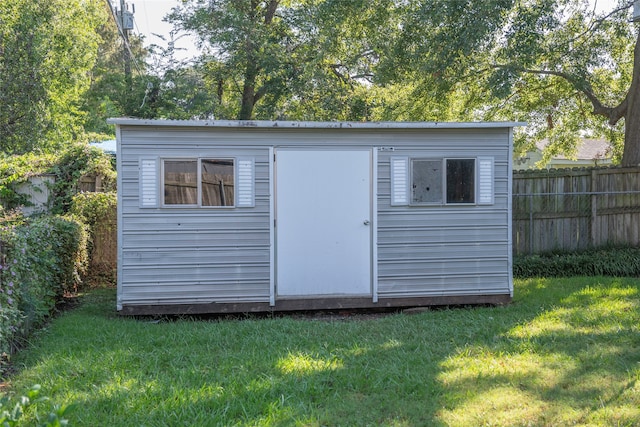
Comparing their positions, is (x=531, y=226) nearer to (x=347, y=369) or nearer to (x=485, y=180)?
(x=485, y=180)

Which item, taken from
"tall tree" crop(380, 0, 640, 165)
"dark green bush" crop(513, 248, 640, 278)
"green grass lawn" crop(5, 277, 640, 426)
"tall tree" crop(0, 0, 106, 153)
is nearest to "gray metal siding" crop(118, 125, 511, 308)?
"green grass lawn" crop(5, 277, 640, 426)

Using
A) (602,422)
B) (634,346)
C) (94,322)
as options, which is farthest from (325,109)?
(602,422)

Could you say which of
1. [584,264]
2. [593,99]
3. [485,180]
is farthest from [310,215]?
[593,99]

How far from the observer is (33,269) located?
16.9ft

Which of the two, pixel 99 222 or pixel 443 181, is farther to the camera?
pixel 99 222

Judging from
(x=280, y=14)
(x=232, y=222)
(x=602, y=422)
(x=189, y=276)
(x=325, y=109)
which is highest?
(x=280, y=14)

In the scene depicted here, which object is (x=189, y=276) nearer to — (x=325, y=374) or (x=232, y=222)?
(x=232, y=222)

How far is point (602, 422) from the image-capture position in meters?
3.27

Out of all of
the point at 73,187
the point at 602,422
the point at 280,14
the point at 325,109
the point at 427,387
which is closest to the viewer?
the point at 602,422

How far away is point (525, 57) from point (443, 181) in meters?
4.17

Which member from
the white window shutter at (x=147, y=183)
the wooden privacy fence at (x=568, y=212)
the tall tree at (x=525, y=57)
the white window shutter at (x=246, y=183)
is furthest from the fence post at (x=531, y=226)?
the white window shutter at (x=147, y=183)

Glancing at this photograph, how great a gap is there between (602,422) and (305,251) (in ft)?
12.4

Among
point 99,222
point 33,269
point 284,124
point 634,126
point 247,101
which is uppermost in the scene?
point 247,101

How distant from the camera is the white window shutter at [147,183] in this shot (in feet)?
20.1
